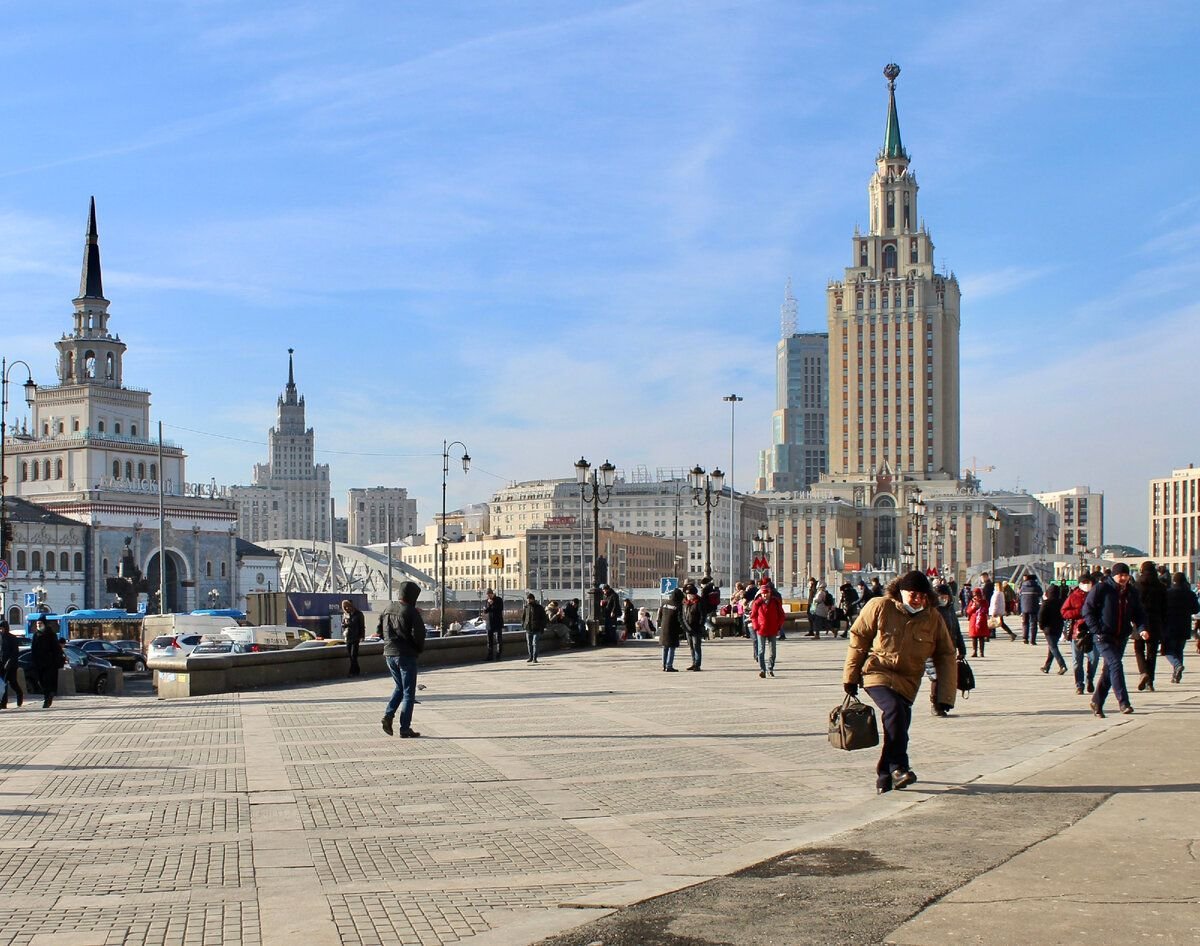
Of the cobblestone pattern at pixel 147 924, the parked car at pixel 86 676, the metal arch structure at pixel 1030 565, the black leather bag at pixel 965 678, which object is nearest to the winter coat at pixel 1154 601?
the black leather bag at pixel 965 678

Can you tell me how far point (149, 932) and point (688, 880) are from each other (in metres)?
2.66

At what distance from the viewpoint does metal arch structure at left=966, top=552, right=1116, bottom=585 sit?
131125mm

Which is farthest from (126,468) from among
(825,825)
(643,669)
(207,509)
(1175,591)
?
(825,825)

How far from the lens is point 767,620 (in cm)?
2292

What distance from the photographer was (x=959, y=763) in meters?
12.1

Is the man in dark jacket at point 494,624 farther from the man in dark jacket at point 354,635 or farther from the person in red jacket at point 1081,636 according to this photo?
the person in red jacket at point 1081,636

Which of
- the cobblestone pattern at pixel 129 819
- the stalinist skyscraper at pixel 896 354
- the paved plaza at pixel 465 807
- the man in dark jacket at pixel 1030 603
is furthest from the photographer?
the stalinist skyscraper at pixel 896 354

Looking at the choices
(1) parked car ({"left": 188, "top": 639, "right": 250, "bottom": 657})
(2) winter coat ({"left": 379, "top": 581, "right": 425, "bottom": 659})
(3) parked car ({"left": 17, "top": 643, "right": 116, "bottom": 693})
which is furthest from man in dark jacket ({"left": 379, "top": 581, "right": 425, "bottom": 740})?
(1) parked car ({"left": 188, "top": 639, "right": 250, "bottom": 657})

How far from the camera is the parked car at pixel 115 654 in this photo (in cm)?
4084

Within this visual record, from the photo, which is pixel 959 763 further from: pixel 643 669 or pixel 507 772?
pixel 643 669

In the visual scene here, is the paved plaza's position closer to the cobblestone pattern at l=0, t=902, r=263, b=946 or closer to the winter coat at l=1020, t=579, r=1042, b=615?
the cobblestone pattern at l=0, t=902, r=263, b=946

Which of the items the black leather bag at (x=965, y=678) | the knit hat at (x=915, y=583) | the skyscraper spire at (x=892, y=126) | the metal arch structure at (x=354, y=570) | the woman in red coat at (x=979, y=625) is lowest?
the metal arch structure at (x=354, y=570)

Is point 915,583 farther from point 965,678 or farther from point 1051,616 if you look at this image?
point 1051,616

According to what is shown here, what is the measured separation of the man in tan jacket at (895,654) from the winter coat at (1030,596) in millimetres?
22826
